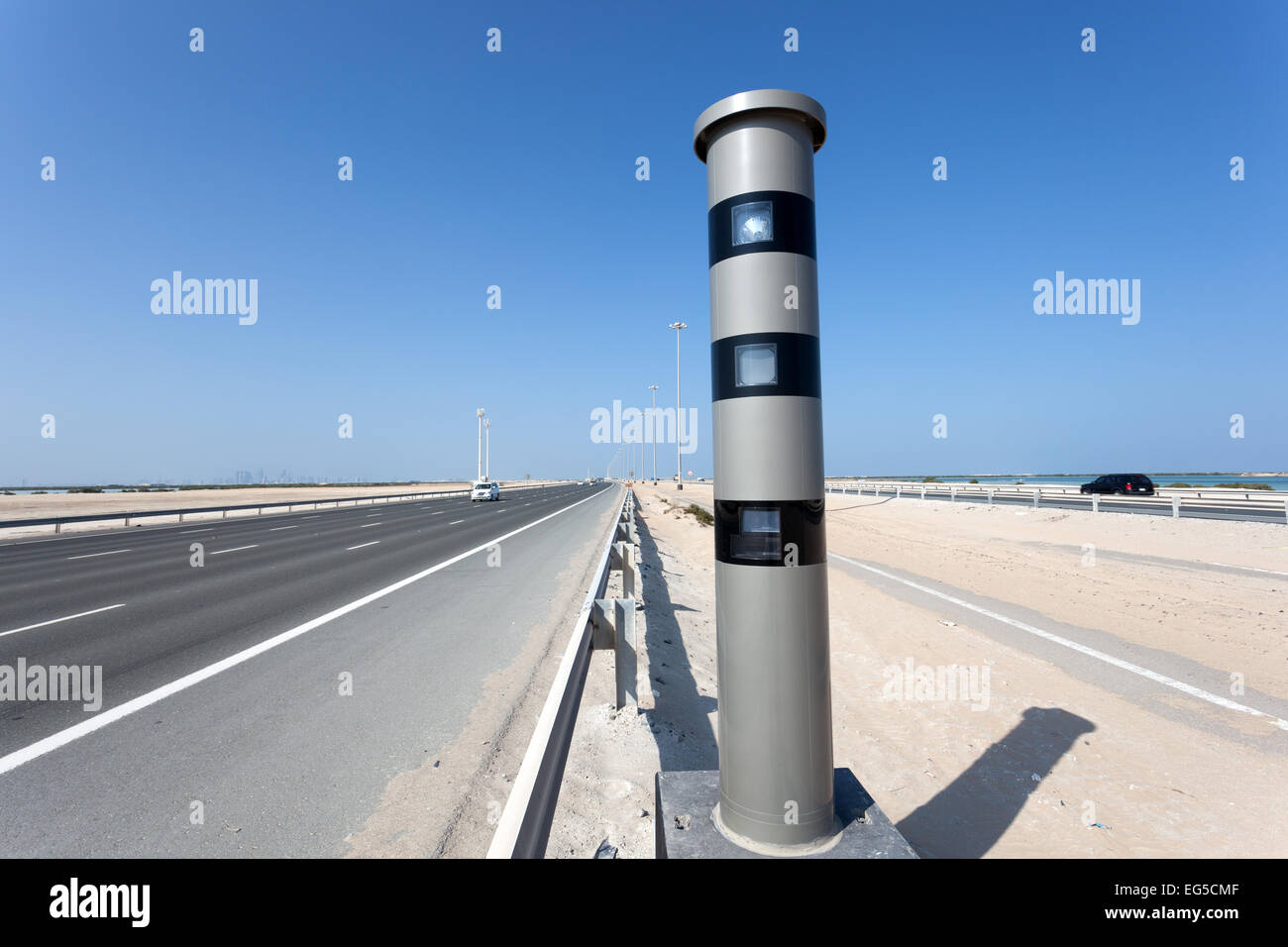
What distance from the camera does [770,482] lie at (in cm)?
207

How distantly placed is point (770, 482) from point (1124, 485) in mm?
47937

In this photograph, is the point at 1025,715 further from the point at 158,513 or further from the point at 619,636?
the point at 158,513

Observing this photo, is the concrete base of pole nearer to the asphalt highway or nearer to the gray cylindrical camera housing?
the gray cylindrical camera housing

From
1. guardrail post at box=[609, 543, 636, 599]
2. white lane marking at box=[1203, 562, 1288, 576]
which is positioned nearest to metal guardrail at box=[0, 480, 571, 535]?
guardrail post at box=[609, 543, 636, 599]

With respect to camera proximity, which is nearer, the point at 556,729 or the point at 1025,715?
the point at 556,729

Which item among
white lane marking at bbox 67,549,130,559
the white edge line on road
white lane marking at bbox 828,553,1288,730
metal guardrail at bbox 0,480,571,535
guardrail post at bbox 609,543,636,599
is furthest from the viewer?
metal guardrail at bbox 0,480,571,535

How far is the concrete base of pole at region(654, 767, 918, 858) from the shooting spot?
2053 mm

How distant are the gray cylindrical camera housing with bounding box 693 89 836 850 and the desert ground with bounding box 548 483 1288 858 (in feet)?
3.97

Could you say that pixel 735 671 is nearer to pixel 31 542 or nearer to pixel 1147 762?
pixel 1147 762

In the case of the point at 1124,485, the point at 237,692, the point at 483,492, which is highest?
the point at 483,492

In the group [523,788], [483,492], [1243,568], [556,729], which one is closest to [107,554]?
[556,729]

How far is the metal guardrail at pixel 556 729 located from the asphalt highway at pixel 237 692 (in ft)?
4.26

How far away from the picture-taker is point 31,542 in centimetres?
1955
